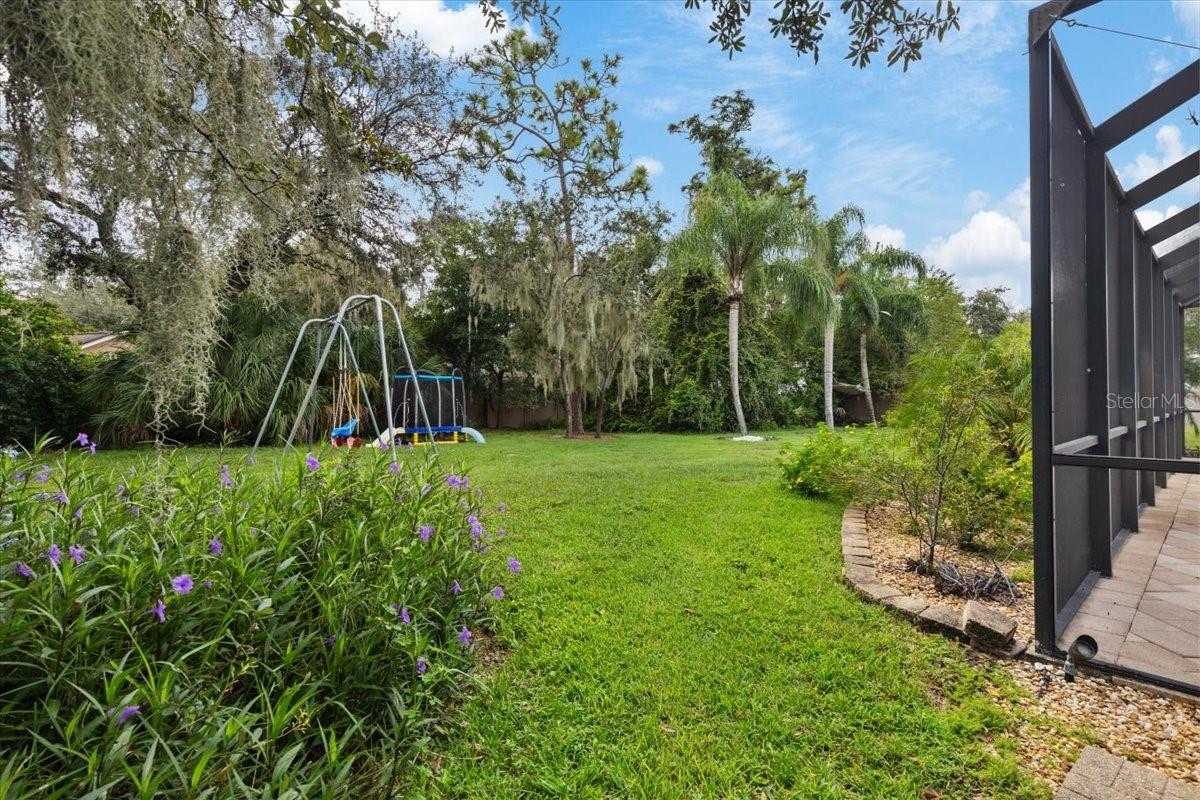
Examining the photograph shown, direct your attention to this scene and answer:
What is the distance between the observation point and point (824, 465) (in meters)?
4.62

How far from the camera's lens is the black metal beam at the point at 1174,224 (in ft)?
11.6

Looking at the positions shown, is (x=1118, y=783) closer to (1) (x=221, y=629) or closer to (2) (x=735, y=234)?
(1) (x=221, y=629)

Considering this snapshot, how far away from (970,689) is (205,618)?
2.41 m

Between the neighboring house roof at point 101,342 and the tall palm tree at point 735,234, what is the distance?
10.3 m

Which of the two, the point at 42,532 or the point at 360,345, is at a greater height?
the point at 360,345

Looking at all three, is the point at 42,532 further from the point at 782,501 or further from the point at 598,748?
the point at 782,501

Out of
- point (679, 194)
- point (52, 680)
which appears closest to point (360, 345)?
point (52, 680)

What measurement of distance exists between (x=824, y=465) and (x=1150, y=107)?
9.62ft

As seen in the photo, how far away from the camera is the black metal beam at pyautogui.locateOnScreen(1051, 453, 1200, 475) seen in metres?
1.68

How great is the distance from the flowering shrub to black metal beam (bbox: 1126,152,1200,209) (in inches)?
159

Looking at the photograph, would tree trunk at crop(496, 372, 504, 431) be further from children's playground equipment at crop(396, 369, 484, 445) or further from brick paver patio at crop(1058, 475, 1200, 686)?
brick paver patio at crop(1058, 475, 1200, 686)

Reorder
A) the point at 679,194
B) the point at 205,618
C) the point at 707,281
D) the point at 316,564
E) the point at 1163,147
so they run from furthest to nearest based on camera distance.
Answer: the point at 679,194 < the point at 707,281 < the point at 1163,147 < the point at 316,564 < the point at 205,618

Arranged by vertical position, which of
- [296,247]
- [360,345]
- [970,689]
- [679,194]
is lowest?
[970,689]

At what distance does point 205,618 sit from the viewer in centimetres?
142
